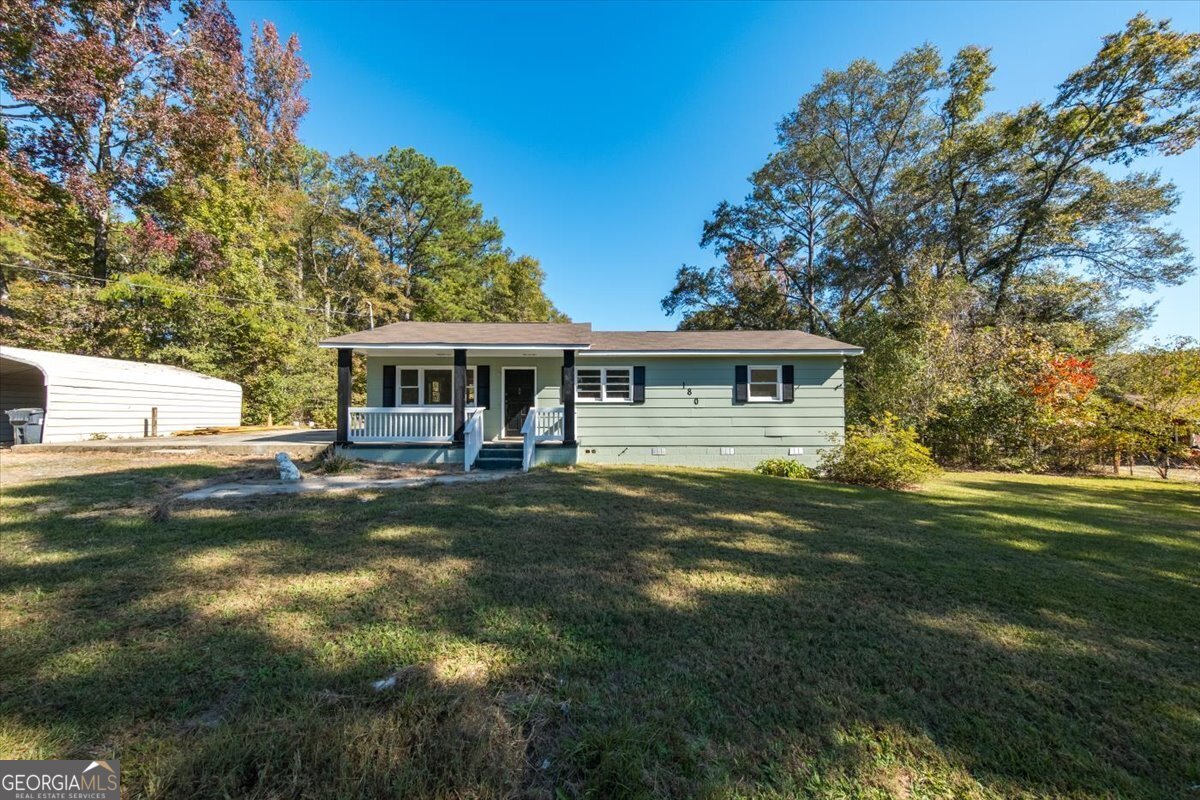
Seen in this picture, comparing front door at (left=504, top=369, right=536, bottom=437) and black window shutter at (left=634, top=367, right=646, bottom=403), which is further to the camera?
front door at (left=504, top=369, right=536, bottom=437)

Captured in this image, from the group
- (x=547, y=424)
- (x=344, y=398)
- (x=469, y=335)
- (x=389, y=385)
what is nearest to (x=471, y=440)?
(x=547, y=424)

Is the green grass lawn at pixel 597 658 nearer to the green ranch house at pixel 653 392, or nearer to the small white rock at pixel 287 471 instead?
the small white rock at pixel 287 471

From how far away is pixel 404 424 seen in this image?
9.77m

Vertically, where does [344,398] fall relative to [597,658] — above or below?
above

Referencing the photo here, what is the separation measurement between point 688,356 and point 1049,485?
801 cm

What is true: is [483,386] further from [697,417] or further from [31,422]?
[31,422]

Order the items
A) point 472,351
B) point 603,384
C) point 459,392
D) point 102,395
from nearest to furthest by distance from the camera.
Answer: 1. point 459,392
2. point 472,351
3. point 603,384
4. point 102,395

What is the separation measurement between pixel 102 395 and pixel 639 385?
1466cm

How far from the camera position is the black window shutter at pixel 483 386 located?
444 inches

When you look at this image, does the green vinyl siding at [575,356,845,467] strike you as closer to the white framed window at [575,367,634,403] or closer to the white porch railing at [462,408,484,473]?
the white framed window at [575,367,634,403]

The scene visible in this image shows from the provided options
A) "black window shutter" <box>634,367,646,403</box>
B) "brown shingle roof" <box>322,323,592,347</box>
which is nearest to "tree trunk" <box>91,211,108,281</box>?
"brown shingle roof" <box>322,323,592,347</box>

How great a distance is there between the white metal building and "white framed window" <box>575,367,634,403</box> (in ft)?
42.8

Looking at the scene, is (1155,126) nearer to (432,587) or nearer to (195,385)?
(432,587)

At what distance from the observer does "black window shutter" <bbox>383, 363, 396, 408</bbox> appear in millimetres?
11062
